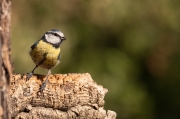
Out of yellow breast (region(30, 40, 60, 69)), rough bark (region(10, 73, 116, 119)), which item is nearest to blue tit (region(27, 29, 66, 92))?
yellow breast (region(30, 40, 60, 69))

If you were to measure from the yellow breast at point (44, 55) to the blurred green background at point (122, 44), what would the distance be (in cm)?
229

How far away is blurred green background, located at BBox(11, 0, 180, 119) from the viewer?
6.47 m

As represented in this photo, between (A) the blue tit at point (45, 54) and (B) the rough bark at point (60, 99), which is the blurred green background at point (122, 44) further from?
(B) the rough bark at point (60, 99)

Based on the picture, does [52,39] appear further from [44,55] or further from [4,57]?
[4,57]

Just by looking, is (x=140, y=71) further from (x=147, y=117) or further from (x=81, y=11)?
(x=81, y=11)

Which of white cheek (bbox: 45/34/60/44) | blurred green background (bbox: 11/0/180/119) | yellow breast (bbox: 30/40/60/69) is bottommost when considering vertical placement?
yellow breast (bbox: 30/40/60/69)

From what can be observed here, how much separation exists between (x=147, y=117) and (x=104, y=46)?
1245 millimetres

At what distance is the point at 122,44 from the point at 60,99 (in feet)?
12.6

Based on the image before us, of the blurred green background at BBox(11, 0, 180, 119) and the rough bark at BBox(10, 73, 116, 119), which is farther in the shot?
the blurred green background at BBox(11, 0, 180, 119)

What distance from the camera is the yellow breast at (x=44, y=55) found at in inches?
151

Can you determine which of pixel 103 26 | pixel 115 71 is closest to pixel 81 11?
pixel 103 26

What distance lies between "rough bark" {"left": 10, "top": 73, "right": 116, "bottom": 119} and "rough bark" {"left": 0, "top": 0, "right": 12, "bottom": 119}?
2.02 feet

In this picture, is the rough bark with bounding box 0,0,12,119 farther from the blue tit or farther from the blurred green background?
the blurred green background

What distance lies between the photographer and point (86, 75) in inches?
126
